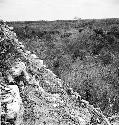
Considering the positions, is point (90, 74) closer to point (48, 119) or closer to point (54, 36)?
point (48, 119)

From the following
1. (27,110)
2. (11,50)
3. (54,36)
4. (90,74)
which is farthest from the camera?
(54,36)

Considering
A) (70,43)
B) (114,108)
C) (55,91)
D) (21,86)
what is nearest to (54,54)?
(70,43)

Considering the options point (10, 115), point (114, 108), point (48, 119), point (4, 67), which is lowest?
point (114, 108)

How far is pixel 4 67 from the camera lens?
4367mm

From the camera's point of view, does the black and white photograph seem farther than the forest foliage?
No

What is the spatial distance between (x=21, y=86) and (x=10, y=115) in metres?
1.23

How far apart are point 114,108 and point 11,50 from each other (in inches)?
173

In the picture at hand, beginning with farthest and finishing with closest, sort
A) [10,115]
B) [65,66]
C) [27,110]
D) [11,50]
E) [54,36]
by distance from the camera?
[54,36]
[65,66]
[11,50]
[27,110]
[10,115]

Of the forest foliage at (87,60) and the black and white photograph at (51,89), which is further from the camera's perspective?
the forest foliage at (87,60)

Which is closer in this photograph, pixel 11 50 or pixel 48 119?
pixel 48 119

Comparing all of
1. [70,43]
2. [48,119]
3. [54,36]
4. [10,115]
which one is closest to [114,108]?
[48,119]

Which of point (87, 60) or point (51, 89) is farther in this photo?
point (87, 60)

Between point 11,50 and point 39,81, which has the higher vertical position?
point 11,50

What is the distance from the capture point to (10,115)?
11.1ft
